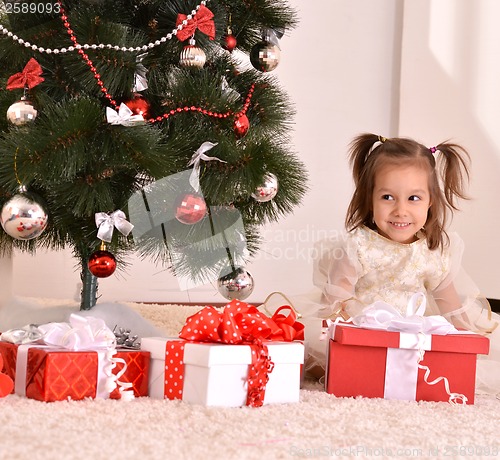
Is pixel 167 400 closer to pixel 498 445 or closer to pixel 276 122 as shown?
pixel 498 445

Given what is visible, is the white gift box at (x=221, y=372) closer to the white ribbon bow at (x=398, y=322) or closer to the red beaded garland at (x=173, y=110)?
the white ribbon bow at (x=398, y=322)

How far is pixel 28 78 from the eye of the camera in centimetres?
126

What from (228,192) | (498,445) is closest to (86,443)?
(498,445)

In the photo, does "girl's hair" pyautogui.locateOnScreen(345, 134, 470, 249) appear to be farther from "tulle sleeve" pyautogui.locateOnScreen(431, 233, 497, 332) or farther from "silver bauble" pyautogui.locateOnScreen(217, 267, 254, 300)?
"silver bauble" pyautogui.locateOnScreen(217, 267, 254, 300)

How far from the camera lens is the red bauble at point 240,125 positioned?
1.37 meters

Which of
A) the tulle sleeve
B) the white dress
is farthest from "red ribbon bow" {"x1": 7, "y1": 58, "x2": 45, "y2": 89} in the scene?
the tulle sleeve

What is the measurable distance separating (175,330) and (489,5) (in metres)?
1.42

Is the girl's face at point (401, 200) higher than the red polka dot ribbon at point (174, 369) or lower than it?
higher

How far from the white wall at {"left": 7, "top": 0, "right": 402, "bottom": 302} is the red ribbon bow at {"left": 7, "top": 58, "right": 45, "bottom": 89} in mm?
1246

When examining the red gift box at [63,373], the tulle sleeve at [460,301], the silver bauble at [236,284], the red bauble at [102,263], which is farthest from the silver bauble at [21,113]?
the tulle sleeve at [460,301]

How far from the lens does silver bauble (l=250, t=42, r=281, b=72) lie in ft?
4.82

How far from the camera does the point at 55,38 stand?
1332 mm

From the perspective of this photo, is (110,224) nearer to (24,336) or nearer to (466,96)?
(24,336)

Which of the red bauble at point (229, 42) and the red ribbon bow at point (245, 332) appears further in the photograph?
the red bauble at point (229, 42)
